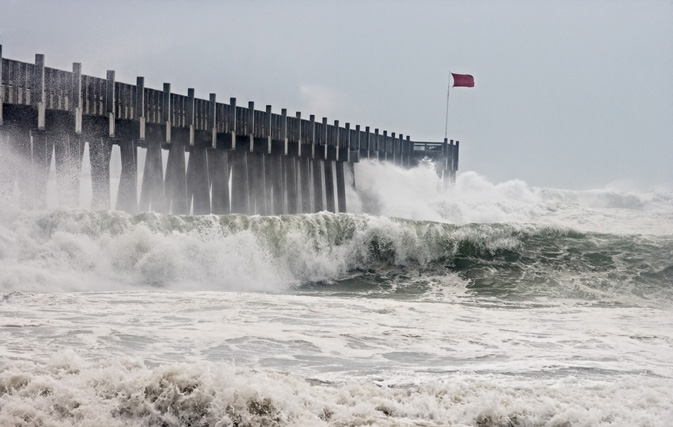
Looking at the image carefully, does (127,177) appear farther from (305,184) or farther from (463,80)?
(463,80)

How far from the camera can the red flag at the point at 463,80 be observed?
141 feet

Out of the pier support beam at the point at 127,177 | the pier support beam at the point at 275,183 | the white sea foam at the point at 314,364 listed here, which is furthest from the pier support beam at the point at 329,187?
the white sea foam at the point at 314,364

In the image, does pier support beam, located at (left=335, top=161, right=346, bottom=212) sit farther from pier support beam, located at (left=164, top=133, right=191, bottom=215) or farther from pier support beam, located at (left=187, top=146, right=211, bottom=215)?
pier support beam, located at (left=164, top=133, right=191, bottom=215)

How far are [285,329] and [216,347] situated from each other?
68.2 inches

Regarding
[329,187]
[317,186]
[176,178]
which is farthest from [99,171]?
[329,187]

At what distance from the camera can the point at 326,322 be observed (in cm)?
1277

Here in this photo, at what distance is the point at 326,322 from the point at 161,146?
1220cm

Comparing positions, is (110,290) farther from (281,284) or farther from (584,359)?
(584,359)

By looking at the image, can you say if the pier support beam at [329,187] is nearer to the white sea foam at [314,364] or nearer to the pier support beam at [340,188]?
the pier support beam at [340,188]

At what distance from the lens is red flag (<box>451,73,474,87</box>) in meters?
42.9

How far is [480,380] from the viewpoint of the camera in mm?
A: 9070

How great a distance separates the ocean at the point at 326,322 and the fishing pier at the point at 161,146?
133 cm

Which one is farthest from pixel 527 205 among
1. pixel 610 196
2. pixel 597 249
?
pixel 597 249

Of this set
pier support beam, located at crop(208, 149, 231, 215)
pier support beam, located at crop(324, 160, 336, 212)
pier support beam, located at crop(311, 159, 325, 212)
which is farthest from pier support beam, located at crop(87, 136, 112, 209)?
pier support beam, located at crop(324, 160, 336, 212)
